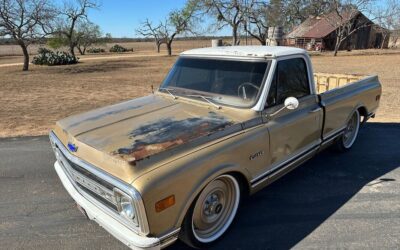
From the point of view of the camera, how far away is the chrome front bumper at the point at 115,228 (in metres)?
2.47

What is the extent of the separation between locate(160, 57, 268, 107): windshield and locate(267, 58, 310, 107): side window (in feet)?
0.65

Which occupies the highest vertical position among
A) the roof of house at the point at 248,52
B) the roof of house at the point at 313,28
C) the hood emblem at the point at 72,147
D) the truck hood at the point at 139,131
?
the roof of house at the point at 313,28

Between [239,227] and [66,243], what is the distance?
6.04 ft

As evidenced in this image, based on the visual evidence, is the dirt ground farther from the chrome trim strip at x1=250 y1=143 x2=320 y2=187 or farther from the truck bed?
the chrome trim strip at x1=250 y1=143 x2=320 y2=187

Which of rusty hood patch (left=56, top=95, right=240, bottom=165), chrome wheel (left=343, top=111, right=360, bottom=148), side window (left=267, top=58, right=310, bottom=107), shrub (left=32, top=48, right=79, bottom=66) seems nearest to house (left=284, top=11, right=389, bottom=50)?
shrub (left=32, top=48, right=79, bottom=66)

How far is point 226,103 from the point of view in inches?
147

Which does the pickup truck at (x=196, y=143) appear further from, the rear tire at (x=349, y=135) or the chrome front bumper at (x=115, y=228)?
the rear tire at (x=349, y=135)

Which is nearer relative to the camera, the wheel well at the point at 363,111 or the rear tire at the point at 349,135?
the rear tire at the point at 349,135

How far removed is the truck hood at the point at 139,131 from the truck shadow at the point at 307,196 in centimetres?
116

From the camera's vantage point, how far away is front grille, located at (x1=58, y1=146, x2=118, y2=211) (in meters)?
2.65

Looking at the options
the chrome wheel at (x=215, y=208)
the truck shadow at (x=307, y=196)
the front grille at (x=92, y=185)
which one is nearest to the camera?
the front grille at (x=92, y=185)

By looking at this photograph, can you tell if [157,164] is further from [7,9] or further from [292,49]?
[7,9]

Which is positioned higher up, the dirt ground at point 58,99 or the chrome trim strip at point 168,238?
the chrome trim strip at point 168,238

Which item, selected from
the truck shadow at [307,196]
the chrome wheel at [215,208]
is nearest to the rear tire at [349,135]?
the truck shadow at [307,196]
